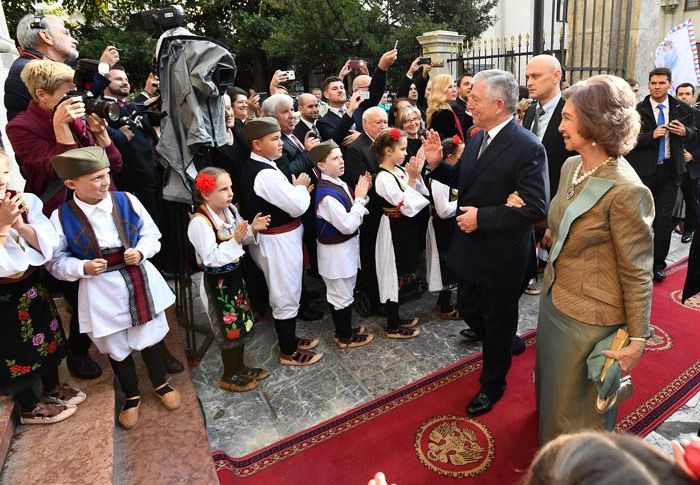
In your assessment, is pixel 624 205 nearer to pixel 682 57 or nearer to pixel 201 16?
pixel 682 57

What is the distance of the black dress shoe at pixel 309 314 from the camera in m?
4.16

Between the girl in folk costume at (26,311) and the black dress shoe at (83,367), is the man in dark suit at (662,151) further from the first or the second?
the girl in folk costume at (26,311)

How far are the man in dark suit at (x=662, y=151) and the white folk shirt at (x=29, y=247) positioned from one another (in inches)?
195

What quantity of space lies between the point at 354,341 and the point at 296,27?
12.3m

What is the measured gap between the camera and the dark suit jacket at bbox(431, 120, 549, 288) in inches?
96.5

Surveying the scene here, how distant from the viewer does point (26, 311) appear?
2395mm

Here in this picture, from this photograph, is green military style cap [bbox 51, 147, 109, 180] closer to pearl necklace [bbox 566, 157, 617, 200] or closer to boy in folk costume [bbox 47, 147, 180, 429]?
boy in folk costume [bbox 47, 147, 180, 429]

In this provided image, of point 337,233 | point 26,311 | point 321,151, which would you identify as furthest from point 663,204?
point 26,311

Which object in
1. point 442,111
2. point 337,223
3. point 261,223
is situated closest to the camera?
point 261,223

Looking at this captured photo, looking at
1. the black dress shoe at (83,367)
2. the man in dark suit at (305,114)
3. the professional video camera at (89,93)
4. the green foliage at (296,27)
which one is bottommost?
the black dress shoe at (83,367)

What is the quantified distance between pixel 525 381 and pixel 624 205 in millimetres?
1681

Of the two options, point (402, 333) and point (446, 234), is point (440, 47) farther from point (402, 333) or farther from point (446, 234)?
point (402, 333)

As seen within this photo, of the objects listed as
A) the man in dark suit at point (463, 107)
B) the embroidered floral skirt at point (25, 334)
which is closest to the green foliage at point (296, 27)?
the man in dark suit at point (463, 107)

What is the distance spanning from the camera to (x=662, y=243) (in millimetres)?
4648
